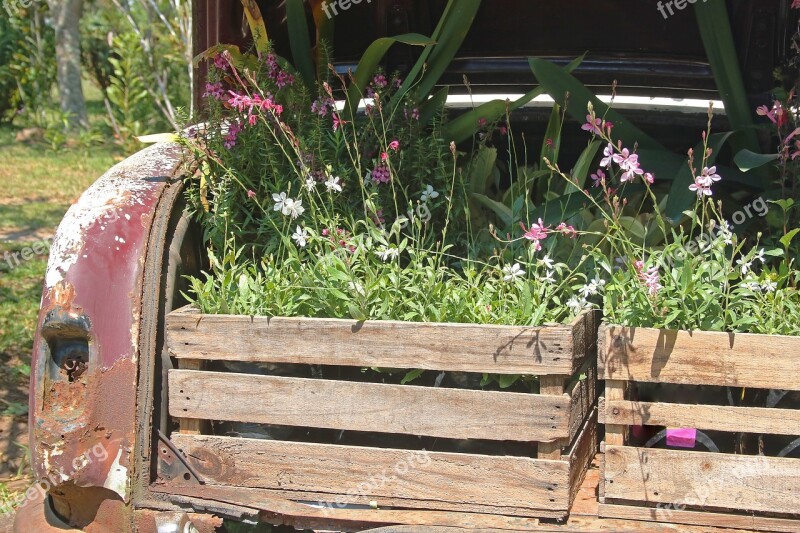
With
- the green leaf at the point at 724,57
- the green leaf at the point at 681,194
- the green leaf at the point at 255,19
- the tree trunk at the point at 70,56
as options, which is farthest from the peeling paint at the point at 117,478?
the tree trunk at the point at 70,56

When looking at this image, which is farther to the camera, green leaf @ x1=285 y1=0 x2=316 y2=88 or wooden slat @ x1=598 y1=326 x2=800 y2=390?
green leaf @ x1=285 y1=0 x2=316 y2=88

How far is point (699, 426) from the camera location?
A: 1.98 metres

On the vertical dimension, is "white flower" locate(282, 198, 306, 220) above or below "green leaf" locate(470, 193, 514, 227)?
above

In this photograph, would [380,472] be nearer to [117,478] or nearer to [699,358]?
[117,478]

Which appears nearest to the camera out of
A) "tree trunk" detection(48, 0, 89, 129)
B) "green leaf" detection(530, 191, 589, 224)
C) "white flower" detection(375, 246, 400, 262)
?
"white flower" detection(375, 246, 400, 262)

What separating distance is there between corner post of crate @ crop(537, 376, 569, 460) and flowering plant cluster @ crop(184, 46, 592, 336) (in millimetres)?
147

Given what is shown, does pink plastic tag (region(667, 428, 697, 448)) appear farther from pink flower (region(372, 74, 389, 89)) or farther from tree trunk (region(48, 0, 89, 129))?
tree trunk (region(48, 0, 89, 129))

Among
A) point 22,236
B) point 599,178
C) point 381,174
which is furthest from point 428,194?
point 22,236

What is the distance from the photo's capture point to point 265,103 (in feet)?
7.94

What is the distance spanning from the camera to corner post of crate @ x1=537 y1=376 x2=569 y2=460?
2.00 meters

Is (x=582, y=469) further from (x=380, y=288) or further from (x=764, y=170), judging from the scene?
(x=764, y=170)

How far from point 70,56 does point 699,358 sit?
1125 centimetres

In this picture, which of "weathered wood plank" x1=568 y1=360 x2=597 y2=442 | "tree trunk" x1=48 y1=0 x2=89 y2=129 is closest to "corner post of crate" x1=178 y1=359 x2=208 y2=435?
"weathered wood plank" x1=568 y1=360 x2=597 y2=442

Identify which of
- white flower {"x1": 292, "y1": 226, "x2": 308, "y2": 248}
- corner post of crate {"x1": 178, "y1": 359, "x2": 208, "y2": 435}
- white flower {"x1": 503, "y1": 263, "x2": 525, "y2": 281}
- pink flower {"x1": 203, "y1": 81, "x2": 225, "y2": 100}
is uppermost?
pink flower {"x1": 203, "y1": 81, "x2": 225, "y2": 100}
